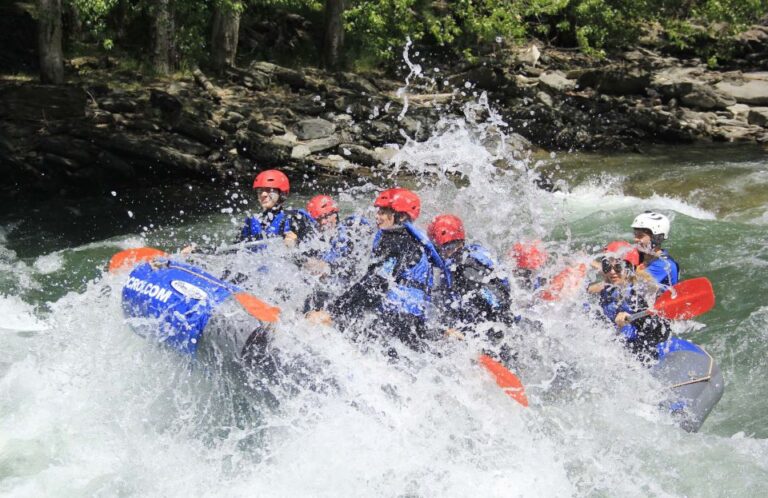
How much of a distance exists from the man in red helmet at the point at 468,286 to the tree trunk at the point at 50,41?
11286mm

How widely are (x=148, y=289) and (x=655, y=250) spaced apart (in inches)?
161

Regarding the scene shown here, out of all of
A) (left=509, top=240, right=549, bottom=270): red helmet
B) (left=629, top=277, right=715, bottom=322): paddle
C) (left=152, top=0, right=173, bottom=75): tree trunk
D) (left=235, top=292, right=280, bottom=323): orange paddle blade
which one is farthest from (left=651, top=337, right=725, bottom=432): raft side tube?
(left=152, top=0, right=173, bottom=75): tree trunk

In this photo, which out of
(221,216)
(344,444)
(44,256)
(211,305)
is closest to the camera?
(344,444)

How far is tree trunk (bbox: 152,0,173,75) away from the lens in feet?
53.5

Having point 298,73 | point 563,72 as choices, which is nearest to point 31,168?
point 298,73

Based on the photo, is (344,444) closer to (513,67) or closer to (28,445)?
(28,445)

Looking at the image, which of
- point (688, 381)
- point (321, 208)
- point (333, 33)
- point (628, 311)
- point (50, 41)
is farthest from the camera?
point (333, 33)

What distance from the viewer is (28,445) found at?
5.23 meters

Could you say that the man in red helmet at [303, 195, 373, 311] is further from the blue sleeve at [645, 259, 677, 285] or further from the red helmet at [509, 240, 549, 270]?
the blue sleeve at [645, 259, 677, 285]

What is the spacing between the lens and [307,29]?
69.1 feet

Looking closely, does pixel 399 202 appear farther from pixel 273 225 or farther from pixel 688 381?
pixel 688 381

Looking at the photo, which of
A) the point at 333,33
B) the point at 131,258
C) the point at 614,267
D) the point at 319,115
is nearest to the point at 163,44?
the point at 319,115

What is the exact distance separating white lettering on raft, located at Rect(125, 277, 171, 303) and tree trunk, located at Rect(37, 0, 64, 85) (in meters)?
9.96

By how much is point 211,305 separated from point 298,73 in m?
12.7
